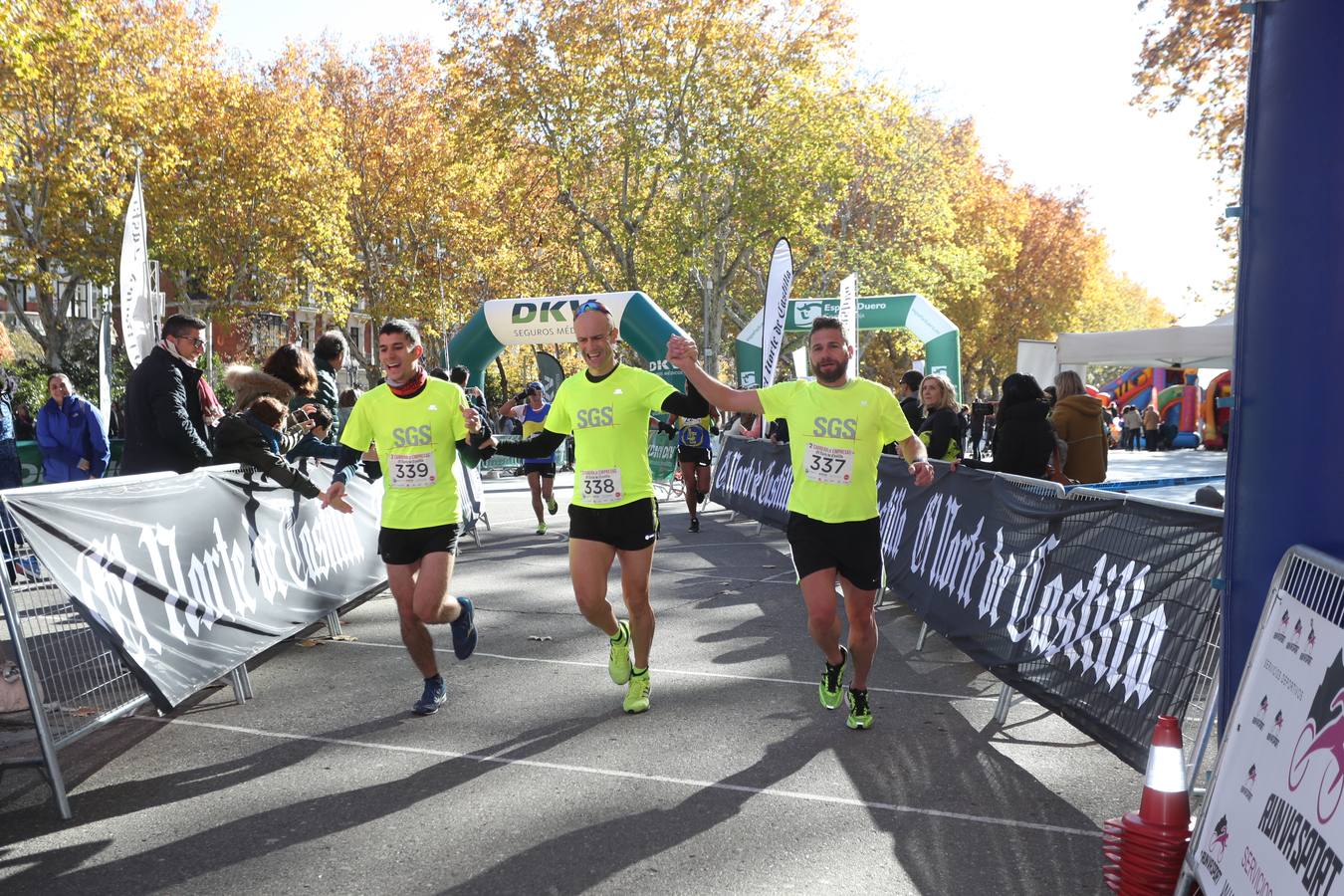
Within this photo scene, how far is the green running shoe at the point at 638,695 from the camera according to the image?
5496 mm

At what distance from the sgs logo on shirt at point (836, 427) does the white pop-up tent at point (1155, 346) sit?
15451 mm

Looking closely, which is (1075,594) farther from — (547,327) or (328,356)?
(547,327)

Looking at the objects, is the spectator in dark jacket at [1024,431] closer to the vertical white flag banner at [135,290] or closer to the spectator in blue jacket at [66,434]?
the vertical white flag banner at [135,290]

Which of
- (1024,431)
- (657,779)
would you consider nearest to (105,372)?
(1024,431)

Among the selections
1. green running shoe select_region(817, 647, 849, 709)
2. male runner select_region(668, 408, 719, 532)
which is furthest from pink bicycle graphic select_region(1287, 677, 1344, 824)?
male runner select_region(668, 408, 719, 532)

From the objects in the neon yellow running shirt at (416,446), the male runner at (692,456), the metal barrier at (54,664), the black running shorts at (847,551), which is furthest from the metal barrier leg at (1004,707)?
the male runner at (692,456)

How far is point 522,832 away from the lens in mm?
3906

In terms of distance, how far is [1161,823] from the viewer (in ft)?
8.56

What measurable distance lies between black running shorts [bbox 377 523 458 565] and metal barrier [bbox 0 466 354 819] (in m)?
1.07

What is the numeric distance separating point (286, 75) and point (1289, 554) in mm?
35171

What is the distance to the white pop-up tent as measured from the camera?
18734 millimetres

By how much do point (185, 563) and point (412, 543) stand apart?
40.4 inches

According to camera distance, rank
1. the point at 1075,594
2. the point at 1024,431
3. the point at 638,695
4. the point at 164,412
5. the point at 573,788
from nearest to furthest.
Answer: the point at 573,788
the point at 1075,594
the point at 638,695
the point at 164,412
the point at 1024,431

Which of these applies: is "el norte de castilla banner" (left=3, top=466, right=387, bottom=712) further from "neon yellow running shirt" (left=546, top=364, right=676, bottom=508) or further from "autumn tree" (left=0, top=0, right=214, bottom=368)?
"autumn tree" (left=0, top=0, right=214, bottom=368)
